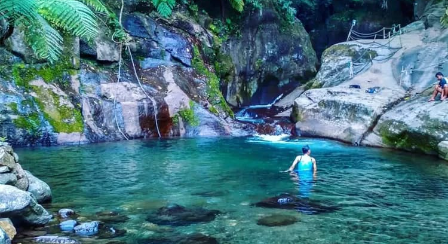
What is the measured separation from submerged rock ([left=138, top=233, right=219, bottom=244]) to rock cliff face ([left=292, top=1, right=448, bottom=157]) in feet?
32.3

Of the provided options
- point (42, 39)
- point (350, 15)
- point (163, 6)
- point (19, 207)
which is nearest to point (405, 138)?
point (163, 6)

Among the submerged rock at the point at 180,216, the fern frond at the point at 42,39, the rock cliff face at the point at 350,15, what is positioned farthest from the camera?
the rock cliff face at the point at 350,15

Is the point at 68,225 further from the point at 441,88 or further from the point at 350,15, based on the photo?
the point at 350,15

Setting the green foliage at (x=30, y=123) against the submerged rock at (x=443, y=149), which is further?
the green foliage at (x=30, y=123)

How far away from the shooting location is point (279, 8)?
26.9 m

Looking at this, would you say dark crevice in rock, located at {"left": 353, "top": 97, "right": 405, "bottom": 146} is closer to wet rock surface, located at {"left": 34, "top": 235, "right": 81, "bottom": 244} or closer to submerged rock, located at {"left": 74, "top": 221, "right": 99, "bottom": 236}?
submerged rock, located at {"left": 74, "top": 221, "right": 99, "bottom": 236}

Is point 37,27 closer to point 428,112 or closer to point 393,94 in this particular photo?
point 428,112

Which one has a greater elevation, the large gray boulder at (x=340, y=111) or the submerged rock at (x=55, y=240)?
the large gray boulder at (x=340, y=111)

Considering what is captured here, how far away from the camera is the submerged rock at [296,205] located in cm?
841

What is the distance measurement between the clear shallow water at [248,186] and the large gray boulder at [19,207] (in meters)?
1.08

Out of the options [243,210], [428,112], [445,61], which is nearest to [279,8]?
[445,61]

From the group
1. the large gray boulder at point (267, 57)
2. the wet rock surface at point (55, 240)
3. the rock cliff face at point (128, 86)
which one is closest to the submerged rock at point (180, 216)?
the wet rock surface at point (55, 240)

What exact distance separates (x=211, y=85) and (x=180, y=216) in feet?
44.7

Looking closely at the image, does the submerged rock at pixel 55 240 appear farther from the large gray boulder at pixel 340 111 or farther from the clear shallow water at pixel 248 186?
the large gray boulder at pixel 340 111
